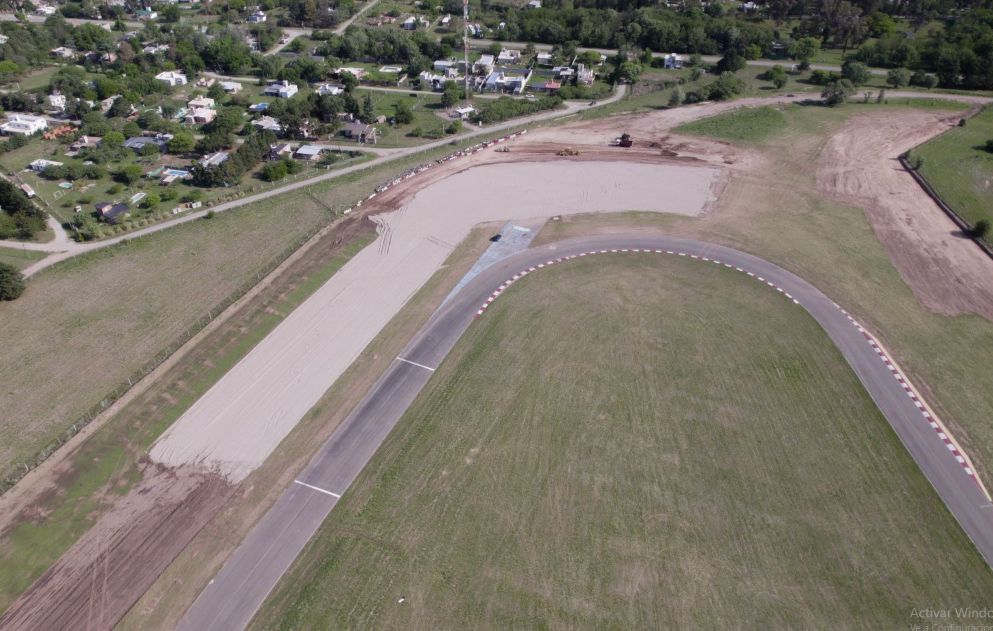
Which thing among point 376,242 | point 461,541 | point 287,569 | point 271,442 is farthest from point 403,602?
point 376,242

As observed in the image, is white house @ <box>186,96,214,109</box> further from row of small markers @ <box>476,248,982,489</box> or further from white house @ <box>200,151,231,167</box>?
row of small markers @ <box>476,248,982,489</box>

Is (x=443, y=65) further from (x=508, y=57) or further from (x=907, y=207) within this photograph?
(x=907, y=207)

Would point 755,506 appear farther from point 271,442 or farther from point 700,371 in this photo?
point 271,442

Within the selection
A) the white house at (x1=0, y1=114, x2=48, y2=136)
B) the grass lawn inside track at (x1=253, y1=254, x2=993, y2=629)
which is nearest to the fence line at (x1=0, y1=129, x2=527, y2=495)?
the grass lawn inside track at (x1=253, y1=254, x2=993, y2=629)

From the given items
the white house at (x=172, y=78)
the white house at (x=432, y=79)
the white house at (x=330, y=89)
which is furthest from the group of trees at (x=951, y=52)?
the white house at (x=172, y=78)

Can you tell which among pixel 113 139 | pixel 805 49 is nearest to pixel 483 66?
pixel 805 49

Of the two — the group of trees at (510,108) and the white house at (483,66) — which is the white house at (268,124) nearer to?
the group of trees at (510,108)
